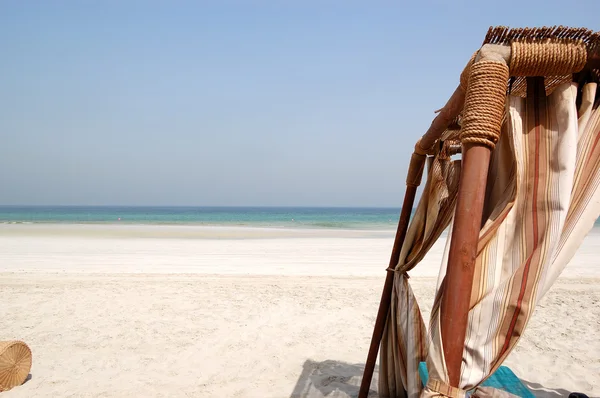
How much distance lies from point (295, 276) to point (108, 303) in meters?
3.26

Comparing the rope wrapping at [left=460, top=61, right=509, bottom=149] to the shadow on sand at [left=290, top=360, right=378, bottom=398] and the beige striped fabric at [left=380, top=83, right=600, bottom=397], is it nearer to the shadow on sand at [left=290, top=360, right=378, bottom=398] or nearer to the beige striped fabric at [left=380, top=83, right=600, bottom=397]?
the beige striped fabric at [left=380, top=83, right=600, bottom=397]

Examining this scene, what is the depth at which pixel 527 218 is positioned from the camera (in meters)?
1.51

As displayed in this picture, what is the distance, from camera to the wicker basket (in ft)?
10.7

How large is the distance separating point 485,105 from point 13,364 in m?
3.67

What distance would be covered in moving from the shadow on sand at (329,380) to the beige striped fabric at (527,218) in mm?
2100

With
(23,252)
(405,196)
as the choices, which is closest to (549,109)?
(405,196)

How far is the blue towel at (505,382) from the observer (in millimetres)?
2607

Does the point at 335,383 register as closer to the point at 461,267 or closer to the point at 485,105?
the point at 461,267

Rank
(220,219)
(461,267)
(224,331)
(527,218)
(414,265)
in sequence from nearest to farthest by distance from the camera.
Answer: (461,267)
(527,218)
(414,265)
(224,331)
(220,219)

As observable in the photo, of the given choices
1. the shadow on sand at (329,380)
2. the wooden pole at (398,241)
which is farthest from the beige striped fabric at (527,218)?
the shadow on sand at (329,380)

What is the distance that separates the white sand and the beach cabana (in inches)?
86.3

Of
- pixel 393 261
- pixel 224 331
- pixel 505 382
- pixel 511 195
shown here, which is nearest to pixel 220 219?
pixel 224 331

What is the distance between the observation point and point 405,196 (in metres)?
2.87

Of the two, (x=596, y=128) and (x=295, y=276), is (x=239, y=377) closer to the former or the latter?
(x=596, y=128)
